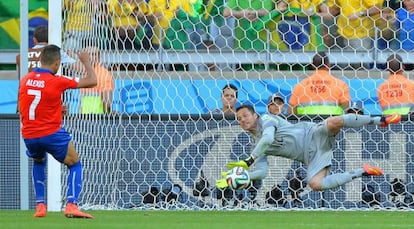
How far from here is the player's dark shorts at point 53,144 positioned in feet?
33.7

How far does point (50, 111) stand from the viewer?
1024cm

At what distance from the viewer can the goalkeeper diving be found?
1127cm

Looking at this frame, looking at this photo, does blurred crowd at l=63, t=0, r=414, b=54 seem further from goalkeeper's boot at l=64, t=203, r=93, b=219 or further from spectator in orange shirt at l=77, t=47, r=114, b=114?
goalkeeper's boot at l=64, t=203, r=93, b=219

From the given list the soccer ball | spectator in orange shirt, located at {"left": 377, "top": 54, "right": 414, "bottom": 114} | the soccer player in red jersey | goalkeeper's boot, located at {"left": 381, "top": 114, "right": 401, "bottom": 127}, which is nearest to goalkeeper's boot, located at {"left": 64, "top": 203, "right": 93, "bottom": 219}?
the soccer player in red jersey

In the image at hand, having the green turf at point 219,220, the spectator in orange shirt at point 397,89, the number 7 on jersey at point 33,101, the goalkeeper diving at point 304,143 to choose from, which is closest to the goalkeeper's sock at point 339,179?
the goalkeeper diving at point 304,143

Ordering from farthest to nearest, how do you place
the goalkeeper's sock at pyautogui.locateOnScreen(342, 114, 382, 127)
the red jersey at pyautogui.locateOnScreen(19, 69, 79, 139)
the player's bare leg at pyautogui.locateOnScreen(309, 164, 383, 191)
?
the player's bare leg at pyautogui.locateOnScreen(309, 164, 383, 191), the goalkeeper's sock at pyautogui.locateOnScreen(342, 114, 382, 127), the red jersey at pyautogui.locateOnScreen(19, 69, 79, 139)

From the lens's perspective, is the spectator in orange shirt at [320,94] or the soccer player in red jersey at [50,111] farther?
the spectator in orange shirt at [320,94]

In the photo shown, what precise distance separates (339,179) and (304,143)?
0.60m

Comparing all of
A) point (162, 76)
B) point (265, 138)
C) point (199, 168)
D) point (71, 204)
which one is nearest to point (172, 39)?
point (162, 76)

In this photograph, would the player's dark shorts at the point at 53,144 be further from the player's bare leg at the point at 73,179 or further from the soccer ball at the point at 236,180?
the soccer ball at the point at 236,180

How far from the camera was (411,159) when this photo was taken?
491 inches

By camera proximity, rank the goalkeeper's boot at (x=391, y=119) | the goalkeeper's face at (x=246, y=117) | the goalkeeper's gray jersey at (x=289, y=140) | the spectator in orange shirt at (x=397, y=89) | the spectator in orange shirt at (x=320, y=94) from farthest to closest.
→ the spectator in orange shirt at (x=320, y=94) → the spectator in orange shirt at (x=397, y=89) → the goalkeeper's gray jersey at (x=289, y=140) → the goalkeeper's face at (x=246, y=117) → the goalkeeper's boot at (x=391, y=119)

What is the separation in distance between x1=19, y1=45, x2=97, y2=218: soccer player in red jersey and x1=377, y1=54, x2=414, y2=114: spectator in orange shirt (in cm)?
392

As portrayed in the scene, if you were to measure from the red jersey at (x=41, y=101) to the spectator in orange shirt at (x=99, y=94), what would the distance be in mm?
2228
